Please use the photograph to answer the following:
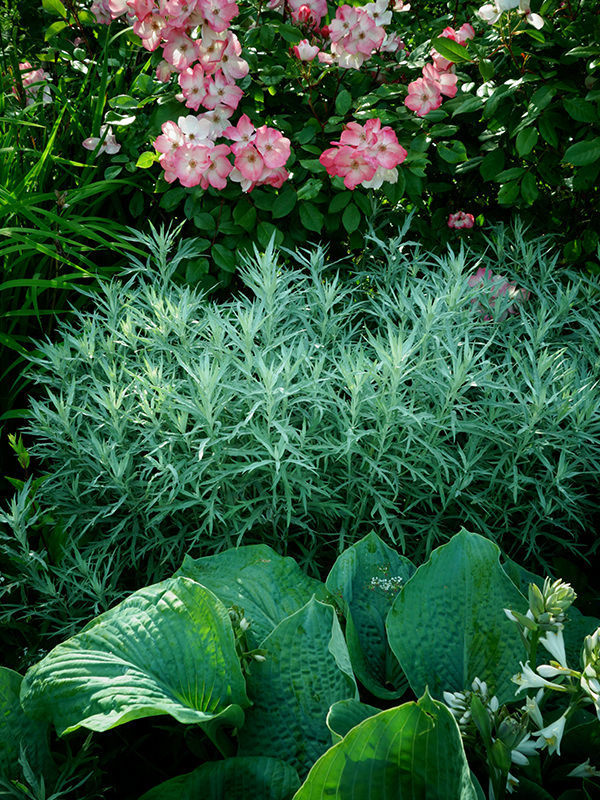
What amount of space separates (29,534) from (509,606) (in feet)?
3.98

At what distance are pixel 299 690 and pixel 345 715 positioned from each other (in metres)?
0.15

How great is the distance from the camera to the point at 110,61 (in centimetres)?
295

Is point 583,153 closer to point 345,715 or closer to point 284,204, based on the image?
point 284,204

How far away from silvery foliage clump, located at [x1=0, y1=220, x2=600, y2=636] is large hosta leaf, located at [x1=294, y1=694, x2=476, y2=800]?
2.08ft

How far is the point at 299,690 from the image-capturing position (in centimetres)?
120

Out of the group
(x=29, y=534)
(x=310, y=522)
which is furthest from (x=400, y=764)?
(x=29, y=534)

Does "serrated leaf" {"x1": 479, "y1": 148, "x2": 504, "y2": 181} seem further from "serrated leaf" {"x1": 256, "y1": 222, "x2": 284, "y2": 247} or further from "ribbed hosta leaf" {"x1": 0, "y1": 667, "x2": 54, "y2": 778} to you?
"ribbed hosta leaf" {"x1": 0, "y1": 667, "x2": 54, "y2": 778}

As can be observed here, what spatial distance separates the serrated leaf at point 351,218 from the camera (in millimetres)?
2375

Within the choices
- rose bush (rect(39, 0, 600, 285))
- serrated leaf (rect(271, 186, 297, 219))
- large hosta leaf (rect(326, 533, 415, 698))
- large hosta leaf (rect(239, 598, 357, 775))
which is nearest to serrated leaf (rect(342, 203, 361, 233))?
rose bush (rect(39, 0, 600, 285))

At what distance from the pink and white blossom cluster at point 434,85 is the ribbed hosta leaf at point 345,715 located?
1885mm

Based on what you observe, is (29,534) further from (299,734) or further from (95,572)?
(299,734)

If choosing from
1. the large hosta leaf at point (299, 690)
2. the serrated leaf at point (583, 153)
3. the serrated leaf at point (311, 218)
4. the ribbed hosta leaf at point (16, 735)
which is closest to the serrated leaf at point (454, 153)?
the serrated leaf at point (583, 153)

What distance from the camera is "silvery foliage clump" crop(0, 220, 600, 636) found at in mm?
1612

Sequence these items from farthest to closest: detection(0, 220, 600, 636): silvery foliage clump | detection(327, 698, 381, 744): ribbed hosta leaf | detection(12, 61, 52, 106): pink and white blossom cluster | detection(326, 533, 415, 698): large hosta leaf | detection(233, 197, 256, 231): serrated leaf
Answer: detection(12, 61, 52, 106): pink and white blossom cluster → detection(233, 197, 256, 231): serrated leaf → detection(0, 220, 600, 636): silvery foliage clump → detection(326, 533, 415, 698): large hosta leaf → detection(327, 698, 381, 744): ribbed hosta leaf
